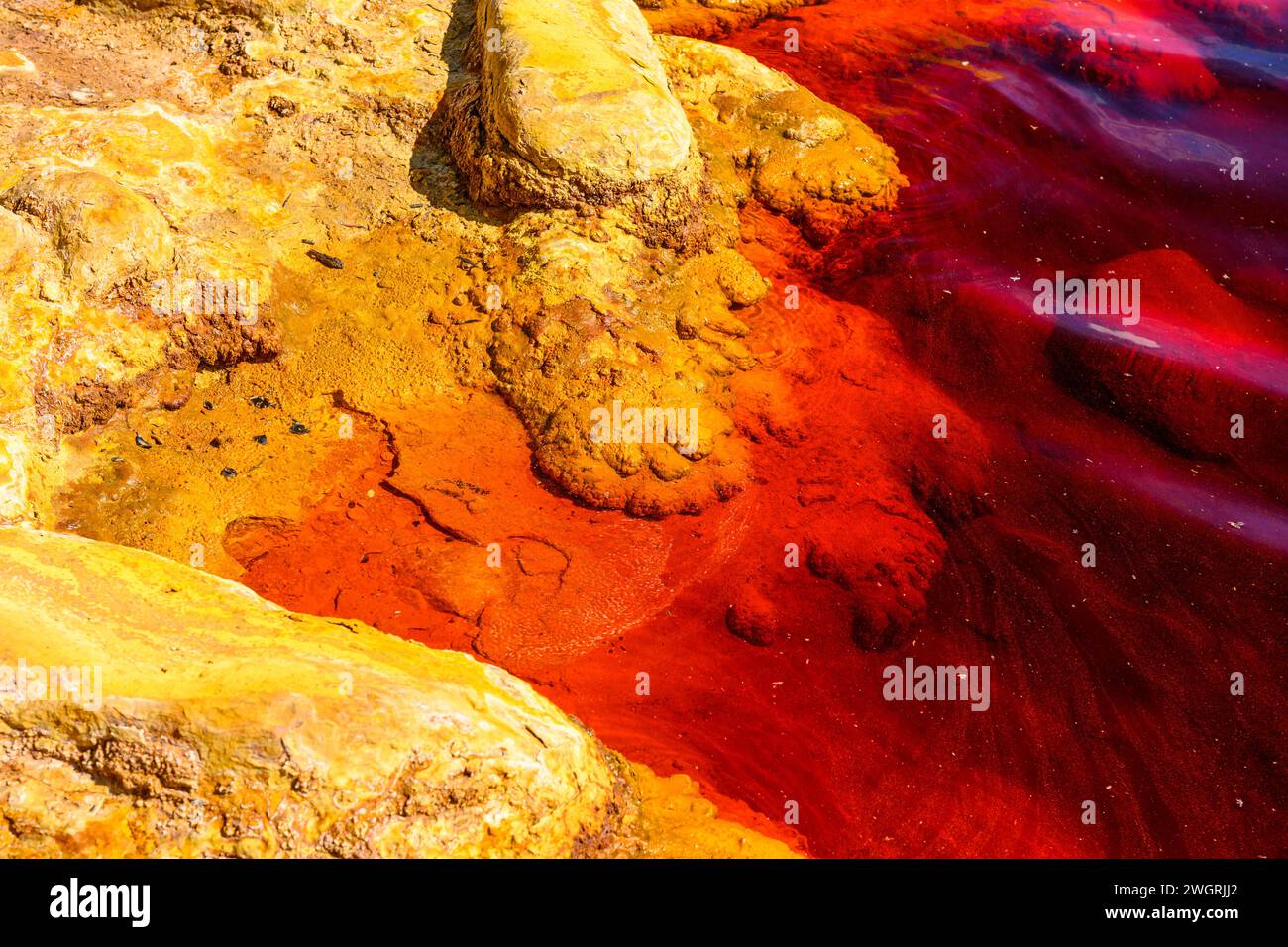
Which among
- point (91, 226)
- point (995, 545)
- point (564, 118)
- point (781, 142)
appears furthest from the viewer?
point (781, 142)

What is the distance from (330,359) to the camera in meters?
5.68

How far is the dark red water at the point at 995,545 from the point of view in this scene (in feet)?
14.6

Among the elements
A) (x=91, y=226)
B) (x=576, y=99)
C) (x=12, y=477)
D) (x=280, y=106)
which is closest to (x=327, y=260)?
(x=91, y=226)

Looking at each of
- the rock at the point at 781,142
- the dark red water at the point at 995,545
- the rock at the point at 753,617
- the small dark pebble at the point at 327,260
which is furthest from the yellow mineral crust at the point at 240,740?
the rock at the point at 781,142

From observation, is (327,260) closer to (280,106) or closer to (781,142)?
(280,106)

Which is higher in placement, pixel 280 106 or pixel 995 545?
pixel 280 106

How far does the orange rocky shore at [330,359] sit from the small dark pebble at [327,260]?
3 cm

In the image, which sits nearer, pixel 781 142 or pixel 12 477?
pixel 12 477

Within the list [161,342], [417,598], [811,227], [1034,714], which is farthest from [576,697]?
[811,227]

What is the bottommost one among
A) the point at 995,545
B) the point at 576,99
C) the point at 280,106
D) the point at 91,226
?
the point at 995,545

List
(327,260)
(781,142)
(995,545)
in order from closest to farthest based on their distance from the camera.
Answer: (995,545) → (327,260) → (781,142)

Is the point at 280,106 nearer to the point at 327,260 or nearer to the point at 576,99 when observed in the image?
the point at 327,260

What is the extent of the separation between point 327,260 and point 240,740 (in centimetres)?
388

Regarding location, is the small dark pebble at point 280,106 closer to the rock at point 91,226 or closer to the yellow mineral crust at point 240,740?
the rock at point 91,226
